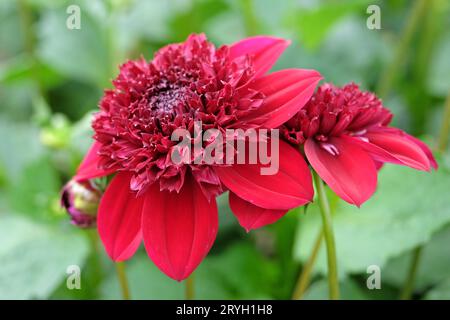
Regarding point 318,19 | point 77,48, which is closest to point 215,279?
point 318,19

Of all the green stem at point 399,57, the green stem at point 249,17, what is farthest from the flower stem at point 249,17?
the green stem at point 399,57

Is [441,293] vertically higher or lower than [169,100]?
lower

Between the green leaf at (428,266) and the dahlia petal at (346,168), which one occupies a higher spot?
the dahlia petal at (346,168)

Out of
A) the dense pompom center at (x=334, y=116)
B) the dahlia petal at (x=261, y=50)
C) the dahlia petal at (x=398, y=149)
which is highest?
the dahlia petal at (x=261, y=50)

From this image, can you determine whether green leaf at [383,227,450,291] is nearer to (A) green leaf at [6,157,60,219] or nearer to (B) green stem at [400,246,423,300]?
(B) green stem at [400,246,423,300]

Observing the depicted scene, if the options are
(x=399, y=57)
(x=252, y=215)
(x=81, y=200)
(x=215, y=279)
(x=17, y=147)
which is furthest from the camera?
(x=17, y=147)

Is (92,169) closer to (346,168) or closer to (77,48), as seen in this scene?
(346,168)

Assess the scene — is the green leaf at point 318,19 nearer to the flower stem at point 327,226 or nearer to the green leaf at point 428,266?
the green leaf at point 428,266
